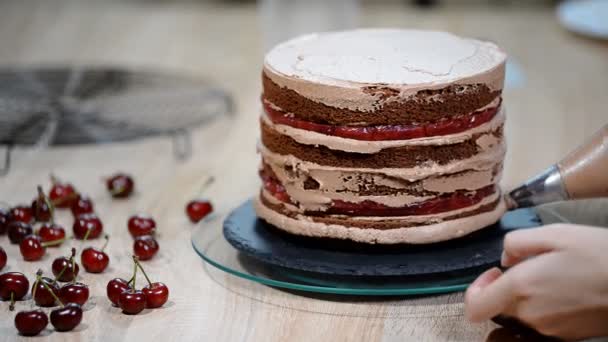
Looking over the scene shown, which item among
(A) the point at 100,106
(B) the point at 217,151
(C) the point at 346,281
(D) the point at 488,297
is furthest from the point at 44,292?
(A) the point at 100,106

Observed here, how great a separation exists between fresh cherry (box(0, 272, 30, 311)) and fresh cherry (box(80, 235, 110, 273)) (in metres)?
0.14

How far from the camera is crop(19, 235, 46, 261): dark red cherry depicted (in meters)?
1.90

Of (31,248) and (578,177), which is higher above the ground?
(578,177)

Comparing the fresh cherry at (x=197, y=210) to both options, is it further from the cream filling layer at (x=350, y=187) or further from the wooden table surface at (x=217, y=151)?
the cream filling layer at (x=350, y=187)

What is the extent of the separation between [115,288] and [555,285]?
0.69m

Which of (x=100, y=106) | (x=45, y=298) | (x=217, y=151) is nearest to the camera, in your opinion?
(x=45, y=298)

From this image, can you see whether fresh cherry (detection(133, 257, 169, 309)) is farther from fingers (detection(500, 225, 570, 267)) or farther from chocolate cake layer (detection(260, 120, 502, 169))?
fingers (detection(500, 225, 570, 267))

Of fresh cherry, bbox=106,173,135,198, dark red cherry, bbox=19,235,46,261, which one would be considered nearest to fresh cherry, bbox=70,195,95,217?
fresh cherry, bbox=106,173,135,198

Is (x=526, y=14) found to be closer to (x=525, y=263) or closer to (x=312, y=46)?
(x=312, y=46)

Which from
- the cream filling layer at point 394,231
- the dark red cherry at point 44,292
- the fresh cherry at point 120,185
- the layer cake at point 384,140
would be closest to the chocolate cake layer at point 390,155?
the layer cake at point 384,140

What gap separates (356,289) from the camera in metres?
1.64

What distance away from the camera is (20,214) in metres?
2.06

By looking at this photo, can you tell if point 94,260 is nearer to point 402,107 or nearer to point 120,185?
point 120,185

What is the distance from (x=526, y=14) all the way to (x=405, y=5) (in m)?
0.47
